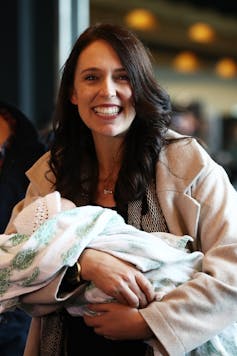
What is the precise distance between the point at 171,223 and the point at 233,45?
30.4 feet

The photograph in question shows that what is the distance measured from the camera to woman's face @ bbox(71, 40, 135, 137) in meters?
1.55

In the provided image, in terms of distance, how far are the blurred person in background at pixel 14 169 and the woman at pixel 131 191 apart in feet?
1.01

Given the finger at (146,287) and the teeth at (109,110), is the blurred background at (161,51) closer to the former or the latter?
the teeth at (109,110)

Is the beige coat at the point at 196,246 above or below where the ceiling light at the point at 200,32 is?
above

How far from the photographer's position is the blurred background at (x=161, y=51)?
354cm

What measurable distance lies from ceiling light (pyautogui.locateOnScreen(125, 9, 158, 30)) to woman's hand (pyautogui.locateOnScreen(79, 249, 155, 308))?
6.54 metres

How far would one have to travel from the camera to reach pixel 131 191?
157 cm

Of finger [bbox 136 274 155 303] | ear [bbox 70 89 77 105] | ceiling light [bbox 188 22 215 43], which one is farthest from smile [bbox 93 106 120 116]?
ceiling light [bbox 188 22 215 43]

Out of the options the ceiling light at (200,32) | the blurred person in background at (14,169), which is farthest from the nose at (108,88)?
the ceiling light at (200,32)

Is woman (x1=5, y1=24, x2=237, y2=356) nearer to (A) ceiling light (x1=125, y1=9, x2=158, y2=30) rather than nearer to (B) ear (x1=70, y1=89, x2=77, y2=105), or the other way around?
(B) ear (x1=70, y1=89, x2=77, y2=105)

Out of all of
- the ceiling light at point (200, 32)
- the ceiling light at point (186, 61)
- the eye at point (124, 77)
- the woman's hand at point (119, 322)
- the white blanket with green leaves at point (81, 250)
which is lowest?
the ceiling light at point (186, 61)

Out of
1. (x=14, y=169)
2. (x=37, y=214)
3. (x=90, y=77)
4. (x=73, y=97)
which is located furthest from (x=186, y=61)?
(x=37, y=214)

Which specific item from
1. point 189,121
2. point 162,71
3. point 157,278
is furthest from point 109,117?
point 162,71

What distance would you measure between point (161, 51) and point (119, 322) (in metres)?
9.19
